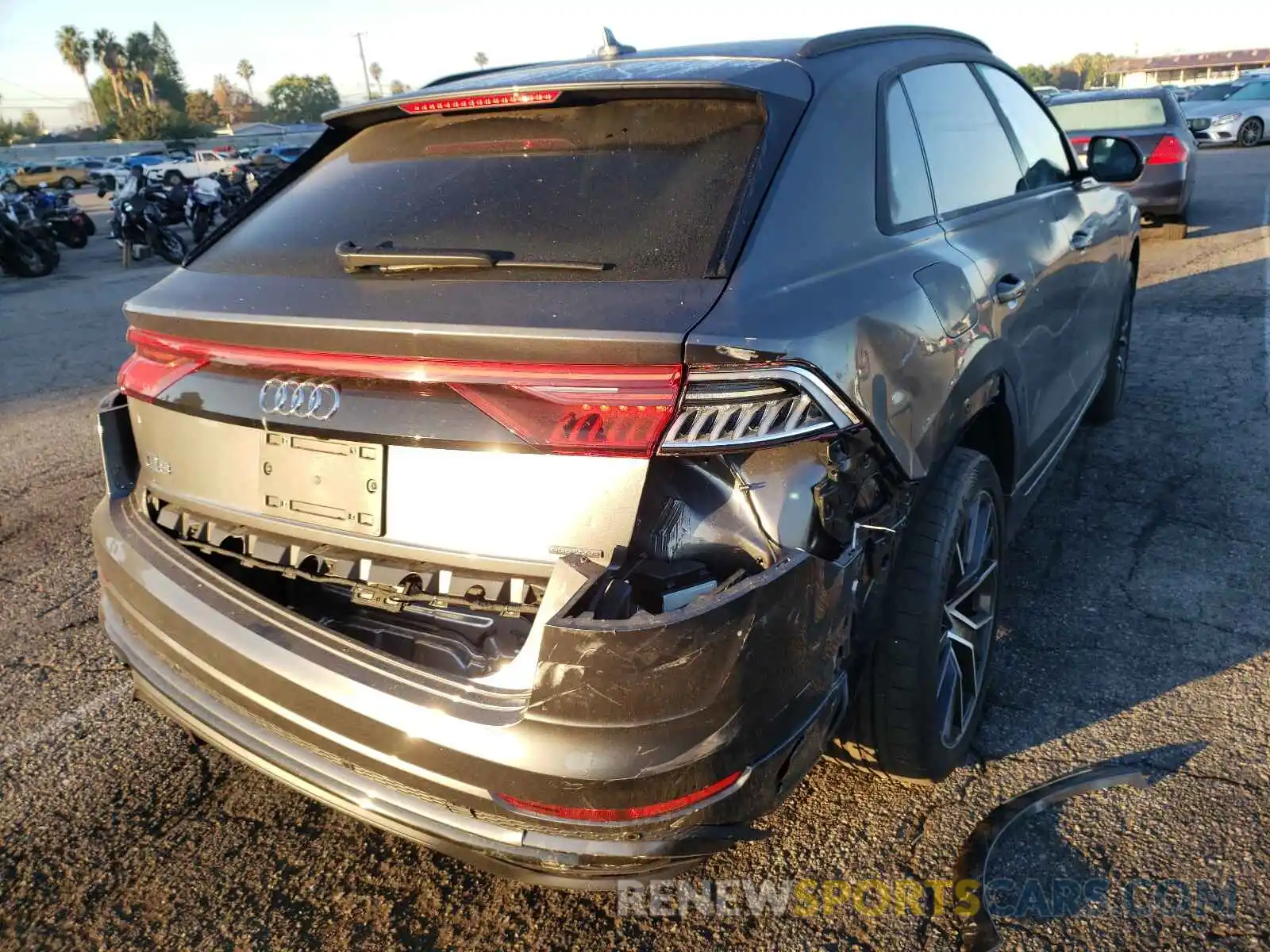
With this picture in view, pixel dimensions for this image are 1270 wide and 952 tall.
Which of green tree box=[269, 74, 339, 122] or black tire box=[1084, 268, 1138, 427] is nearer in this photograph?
black tire box=[1084, 268, 1138, 427]

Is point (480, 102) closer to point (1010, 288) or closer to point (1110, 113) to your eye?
point (1010, 288)

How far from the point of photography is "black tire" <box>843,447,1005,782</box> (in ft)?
7.33

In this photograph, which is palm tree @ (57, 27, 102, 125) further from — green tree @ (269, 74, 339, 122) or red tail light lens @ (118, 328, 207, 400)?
red tail light lens @ (118, 328, 207, 400)

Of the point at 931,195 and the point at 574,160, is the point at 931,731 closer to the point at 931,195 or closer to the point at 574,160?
the point at 931,195

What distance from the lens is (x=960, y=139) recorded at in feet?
9.73

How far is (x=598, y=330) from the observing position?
1.72 metres

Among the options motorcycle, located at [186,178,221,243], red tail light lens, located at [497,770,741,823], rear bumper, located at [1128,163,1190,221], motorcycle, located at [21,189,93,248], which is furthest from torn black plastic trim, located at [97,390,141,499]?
motorcycle, located at [21,189,93,248]

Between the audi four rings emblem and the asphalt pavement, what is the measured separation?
3.68 feet

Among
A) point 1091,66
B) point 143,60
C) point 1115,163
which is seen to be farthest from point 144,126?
point 1091,66

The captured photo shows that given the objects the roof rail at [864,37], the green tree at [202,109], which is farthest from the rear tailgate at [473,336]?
the green tree at [202,109]

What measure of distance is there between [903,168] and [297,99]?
427 feet

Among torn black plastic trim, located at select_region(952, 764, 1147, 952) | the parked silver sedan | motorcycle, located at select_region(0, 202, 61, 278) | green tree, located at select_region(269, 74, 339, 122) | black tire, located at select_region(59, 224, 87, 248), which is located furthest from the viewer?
green tree, located at select_region(269, 74, 339, 122)

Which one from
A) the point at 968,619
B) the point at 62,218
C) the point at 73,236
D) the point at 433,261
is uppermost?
the point at 62,218

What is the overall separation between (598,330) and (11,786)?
7.20ft
